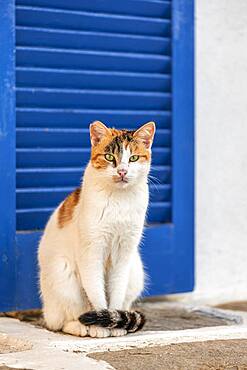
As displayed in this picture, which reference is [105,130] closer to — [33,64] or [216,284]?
[33,64]

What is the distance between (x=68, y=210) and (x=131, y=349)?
80 centimetres

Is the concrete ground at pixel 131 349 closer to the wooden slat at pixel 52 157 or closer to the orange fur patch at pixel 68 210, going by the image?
the orange fur patch at pixel 68 210

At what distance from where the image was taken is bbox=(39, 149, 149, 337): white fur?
3920 millimetres

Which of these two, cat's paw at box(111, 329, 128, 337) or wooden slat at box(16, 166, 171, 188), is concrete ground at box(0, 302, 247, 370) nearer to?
cat's paw at box(111, 329, 128, 337)

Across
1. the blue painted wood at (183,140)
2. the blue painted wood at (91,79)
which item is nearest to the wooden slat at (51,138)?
the blue painted wood at (91,79)

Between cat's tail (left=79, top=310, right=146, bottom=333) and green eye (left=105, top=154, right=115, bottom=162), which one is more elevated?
green eye (left=105, top=154, right=115, bottom=162)

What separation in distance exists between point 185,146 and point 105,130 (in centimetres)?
103

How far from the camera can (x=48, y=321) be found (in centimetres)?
413

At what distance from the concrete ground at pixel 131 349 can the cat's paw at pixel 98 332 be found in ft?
0.20

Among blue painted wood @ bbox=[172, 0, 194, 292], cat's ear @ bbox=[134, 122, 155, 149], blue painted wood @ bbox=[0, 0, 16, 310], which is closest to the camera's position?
cat's ear @ bbox=[134, 122, 155, 149]

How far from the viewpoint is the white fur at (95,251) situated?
3.92 metres

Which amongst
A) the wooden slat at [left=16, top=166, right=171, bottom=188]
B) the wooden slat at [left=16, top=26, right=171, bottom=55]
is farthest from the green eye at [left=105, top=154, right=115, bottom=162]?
the wooden slat at [left=16, top=26, right=171, bottom=55]

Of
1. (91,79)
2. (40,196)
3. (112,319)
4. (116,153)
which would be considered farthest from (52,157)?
(112,319)

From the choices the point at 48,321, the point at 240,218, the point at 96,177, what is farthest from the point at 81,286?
the point at 240,218
